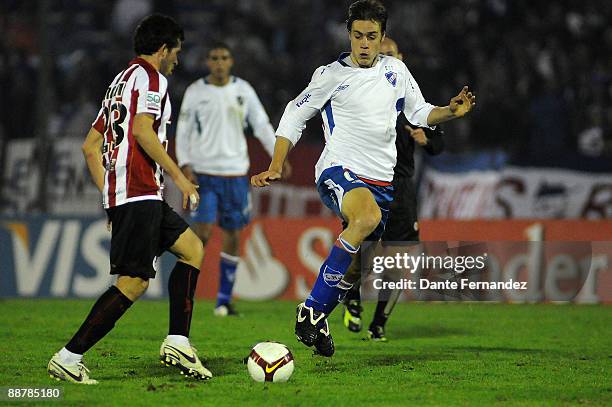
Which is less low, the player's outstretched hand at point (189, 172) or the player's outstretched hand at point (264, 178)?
the player's outstretched hand at point (264, 178)

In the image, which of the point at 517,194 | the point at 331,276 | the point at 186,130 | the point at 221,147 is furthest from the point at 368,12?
the point at 517,194

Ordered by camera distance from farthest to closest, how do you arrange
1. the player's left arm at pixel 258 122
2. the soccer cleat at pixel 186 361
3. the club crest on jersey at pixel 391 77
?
the player's left arm at pixel 258 122
the club crest on jersey at pixel 391 77
the soccer cleat at pixel 186 361

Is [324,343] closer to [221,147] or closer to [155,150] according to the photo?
[155,150]

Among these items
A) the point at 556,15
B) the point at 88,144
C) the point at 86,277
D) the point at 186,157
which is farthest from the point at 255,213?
the point at 88,144

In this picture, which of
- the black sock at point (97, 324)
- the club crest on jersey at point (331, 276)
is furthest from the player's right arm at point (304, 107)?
the black sock at point (97, 324)

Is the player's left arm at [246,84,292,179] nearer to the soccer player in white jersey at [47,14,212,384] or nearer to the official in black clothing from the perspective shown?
the official in black clothing

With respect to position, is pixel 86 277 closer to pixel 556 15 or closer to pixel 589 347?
pixel 589 347

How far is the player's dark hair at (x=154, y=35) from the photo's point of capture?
21.9ft

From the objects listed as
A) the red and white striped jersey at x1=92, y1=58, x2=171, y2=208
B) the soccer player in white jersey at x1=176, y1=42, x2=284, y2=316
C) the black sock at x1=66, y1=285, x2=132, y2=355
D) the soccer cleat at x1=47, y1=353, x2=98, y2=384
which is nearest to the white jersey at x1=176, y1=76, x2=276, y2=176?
the soccer player in white jersey at x1=176, y1=42, x2=284, y2=316

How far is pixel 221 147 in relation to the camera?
11.2 meters

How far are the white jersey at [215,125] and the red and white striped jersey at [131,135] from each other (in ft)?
14.9

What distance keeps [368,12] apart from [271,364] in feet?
8.36

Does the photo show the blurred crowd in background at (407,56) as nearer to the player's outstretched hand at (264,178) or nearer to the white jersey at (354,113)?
the white jersey at (354,113)

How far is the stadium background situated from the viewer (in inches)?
527
